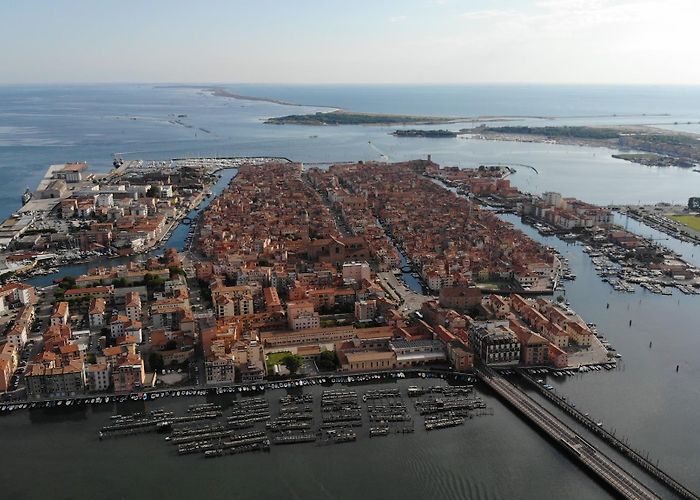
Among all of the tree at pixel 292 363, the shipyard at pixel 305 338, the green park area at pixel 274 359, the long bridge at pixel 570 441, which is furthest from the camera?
the green park area at pixel 274 359

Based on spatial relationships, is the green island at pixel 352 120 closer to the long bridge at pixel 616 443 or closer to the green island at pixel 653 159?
the green island at pixel 653 159

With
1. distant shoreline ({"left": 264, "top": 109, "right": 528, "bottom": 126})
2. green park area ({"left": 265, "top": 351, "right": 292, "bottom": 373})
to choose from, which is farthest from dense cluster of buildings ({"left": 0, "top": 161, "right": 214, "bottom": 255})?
distant shoreline ({"left": 264, "top": 109, "right": 528, "bottom": 126})

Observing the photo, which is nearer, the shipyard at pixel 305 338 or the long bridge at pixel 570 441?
the long bridge at pixel 570 441

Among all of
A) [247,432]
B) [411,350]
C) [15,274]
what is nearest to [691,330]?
[411,350]

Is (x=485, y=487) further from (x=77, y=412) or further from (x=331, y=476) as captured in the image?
(x=77, y=412)

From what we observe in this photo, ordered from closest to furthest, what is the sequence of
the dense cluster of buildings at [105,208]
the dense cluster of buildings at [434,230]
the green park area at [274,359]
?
the green park area at [274,359]
the dense cluster of buildings at [434,230]
the dense cluster of buildings at [105,208]

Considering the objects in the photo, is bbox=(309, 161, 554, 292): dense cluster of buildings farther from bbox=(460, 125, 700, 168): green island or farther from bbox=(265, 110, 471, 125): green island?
bbox=(265, 110, 471, 125): green island

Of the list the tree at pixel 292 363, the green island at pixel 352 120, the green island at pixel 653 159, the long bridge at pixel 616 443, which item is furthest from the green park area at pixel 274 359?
the green island at pixel 352 120

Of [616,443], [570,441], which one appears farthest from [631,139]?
[570,441]
